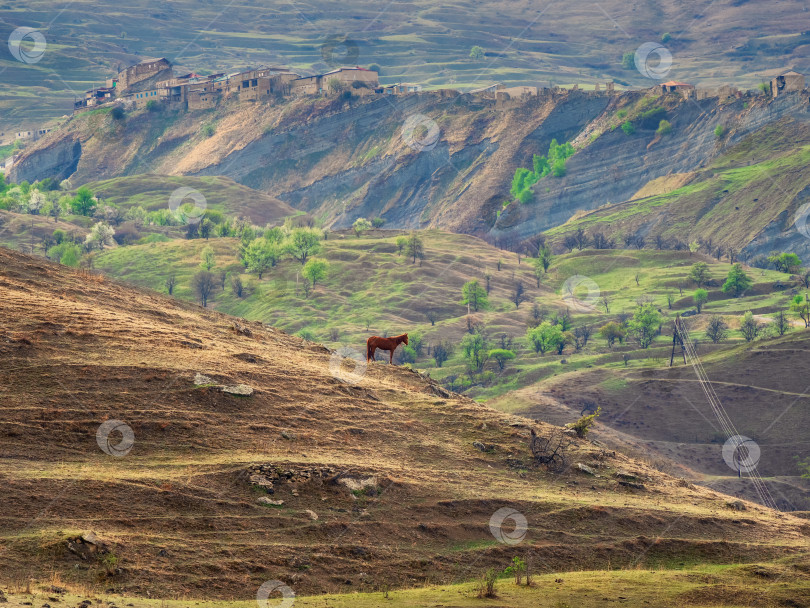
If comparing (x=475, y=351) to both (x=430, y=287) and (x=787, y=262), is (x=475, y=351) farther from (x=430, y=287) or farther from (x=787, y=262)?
(x=787, y=262)

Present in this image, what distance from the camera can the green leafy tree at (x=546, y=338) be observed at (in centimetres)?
13662

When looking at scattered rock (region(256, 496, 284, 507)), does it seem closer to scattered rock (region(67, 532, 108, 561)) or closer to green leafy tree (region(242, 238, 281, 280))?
scattered rock (region(67, 532, 108, 561))

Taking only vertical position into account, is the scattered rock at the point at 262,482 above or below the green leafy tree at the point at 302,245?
below

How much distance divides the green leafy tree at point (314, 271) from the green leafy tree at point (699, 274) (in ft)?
184

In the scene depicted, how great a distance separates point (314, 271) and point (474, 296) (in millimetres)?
25139

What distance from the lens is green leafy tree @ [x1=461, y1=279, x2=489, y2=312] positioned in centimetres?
15675

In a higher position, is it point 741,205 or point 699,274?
point 741,205

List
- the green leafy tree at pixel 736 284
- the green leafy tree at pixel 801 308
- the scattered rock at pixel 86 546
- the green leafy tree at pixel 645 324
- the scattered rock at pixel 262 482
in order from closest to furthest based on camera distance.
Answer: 1. the scattered rock at pixel 86 546
2. the scattered rock at pixel 262 482
3. the green leafy tree at pixel 801 308
4. the green leafy tree at pixel 645 324
5. the green leafy tree at pixel 736 284

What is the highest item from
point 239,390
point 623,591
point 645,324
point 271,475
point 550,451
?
point 645,324

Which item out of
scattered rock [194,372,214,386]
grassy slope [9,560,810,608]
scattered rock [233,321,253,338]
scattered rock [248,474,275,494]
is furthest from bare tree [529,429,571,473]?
scattered rock [233,321,253,338]

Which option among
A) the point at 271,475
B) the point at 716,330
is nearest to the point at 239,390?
→ the point at 271,475

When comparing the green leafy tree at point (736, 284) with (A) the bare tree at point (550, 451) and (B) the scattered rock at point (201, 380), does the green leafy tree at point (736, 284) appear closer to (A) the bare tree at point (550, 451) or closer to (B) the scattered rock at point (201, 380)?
(A) the bare tree at point (550, 451)

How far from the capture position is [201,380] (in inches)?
1535

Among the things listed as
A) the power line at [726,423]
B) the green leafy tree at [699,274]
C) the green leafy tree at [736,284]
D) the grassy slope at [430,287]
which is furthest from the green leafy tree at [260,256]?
the green leafy tree at [736,284]
